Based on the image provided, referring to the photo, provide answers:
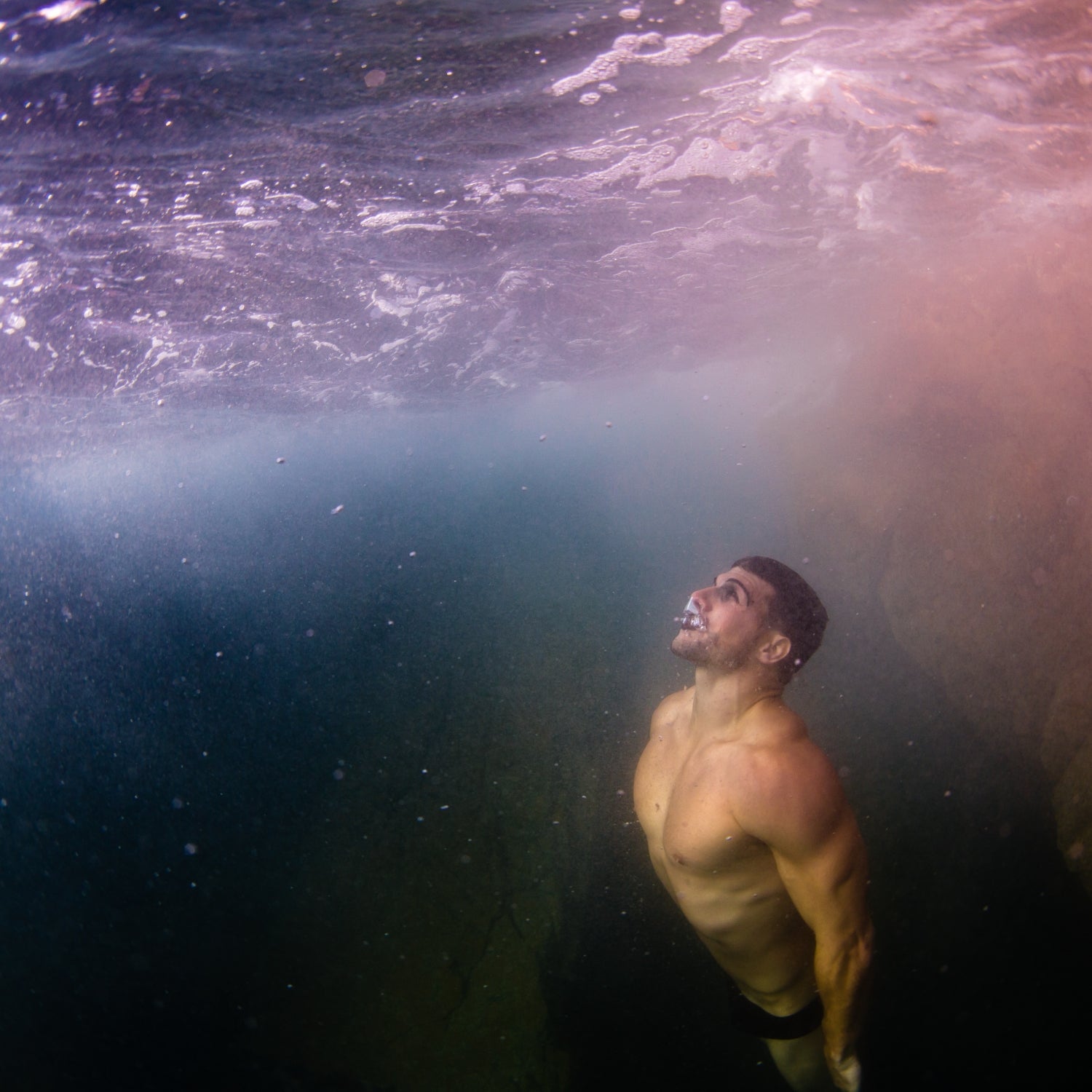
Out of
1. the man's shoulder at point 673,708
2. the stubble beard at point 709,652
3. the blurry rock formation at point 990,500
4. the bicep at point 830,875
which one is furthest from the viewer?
the blurry rock formation at point 990,500

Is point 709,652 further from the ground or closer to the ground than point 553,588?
further from the ground

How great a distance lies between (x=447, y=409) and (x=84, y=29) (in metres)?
31.7

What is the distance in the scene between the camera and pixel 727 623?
3209 mm

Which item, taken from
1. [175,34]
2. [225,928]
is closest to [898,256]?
[175,34]

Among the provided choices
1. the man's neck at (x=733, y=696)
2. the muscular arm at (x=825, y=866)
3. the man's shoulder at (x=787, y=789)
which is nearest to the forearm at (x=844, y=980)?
the muscular arm at (x=825, y=866)

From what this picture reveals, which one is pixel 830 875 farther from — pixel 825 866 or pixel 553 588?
pixel 553 588

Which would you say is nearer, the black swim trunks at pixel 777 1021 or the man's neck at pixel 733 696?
the man's neck at pixel 733 696

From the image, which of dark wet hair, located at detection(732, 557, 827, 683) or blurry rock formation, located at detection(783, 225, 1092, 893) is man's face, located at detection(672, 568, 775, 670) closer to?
dark wet hair, located at detection(732, 557, 827, 683)

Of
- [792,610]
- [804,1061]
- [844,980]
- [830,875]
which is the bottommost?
[804,1061]

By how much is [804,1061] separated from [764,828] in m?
2.44

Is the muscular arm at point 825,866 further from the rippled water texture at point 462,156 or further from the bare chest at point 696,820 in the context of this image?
the rippled water texture at point 462,156

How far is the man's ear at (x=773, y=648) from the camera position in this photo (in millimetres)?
3213

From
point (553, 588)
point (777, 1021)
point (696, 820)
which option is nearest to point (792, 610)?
point (696, 820)

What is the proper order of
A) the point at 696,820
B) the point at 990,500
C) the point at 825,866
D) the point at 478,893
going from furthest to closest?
1. the point at 990,500
2. the point at 478,893
3. the point at 696,820
4. the point at 825,866
